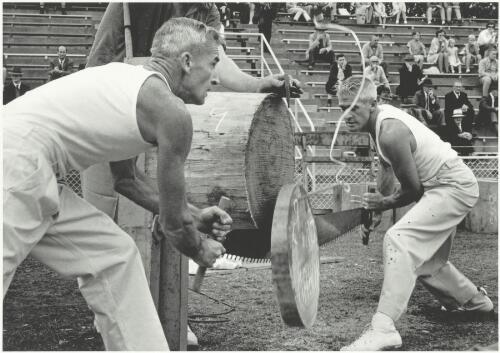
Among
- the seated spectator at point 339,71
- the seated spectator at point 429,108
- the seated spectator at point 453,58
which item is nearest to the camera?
the seated spectator at point 339,71

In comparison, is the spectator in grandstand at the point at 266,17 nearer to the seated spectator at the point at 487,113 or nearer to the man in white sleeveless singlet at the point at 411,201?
the seated spectator at the point at 487,113

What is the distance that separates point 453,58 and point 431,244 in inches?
679

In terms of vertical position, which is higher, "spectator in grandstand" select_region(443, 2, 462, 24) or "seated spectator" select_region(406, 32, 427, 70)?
"spectator in grandstand" select_region(443, 2, 462, 24)

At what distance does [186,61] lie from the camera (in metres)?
3.08

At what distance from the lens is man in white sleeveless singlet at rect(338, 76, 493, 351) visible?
470 cm

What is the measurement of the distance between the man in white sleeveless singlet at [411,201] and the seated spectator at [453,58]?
16692 millimetres

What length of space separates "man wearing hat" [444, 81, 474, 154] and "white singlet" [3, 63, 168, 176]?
13270 mm

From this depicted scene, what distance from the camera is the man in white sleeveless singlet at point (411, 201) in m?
4.70

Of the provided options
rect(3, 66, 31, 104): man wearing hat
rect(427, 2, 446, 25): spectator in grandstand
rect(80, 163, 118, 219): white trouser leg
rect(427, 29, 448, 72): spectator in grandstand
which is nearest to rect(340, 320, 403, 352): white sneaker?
rect(80, 163, 118, 219): white trouser leg

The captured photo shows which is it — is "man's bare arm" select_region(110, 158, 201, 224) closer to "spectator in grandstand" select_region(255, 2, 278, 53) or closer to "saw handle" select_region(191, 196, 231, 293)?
"saw handle" select_region(191, 196, 231, 293)

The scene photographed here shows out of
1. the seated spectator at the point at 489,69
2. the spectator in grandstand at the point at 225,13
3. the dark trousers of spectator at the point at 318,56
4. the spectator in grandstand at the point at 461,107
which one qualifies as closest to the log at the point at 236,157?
the dark trousers of spectator at the point at 318,56

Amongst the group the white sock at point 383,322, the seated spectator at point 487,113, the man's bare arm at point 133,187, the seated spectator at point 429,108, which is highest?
the man's bare arm at point 133,187

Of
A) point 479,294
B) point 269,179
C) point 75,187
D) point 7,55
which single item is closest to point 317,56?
point 7,55

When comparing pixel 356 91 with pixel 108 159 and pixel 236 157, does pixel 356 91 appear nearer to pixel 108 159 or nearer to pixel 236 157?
pixel 236 157
